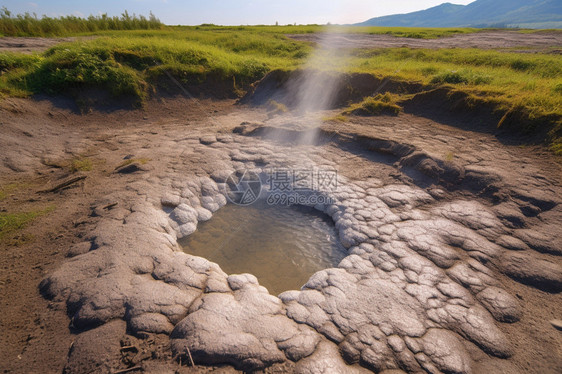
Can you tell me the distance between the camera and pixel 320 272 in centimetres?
314

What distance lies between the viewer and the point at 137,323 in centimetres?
229

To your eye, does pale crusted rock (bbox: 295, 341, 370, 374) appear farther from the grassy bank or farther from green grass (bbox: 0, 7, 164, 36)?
green grass (bbox: 0, 7, 164, 36)

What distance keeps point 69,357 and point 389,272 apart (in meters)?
3.05

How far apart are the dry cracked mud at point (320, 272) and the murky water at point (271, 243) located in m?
0.22

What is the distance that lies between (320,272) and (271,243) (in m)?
0.98

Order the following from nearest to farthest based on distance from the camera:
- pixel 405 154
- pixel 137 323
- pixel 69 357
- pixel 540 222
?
1. pixel 69 357
2. pixel 137 323
3. pixel 540 222
4. pixel 405 154

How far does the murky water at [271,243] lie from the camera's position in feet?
11.3

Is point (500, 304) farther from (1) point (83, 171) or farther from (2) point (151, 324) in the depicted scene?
(1) point (83, 171)

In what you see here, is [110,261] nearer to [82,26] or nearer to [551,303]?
[551,303]

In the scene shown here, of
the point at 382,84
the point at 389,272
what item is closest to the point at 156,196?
the point at 389,272

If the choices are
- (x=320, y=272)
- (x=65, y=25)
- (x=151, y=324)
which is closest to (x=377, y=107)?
(x=320, y=272)

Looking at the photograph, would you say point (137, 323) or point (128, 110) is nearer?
point (137, 323)

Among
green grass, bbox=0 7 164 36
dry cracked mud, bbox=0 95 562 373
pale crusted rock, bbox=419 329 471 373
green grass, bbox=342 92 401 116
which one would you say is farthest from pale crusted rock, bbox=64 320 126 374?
green grass, bbox=0 7 164 36

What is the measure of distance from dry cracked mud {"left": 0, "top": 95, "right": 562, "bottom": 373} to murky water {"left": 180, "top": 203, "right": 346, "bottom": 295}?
218 millimetres
